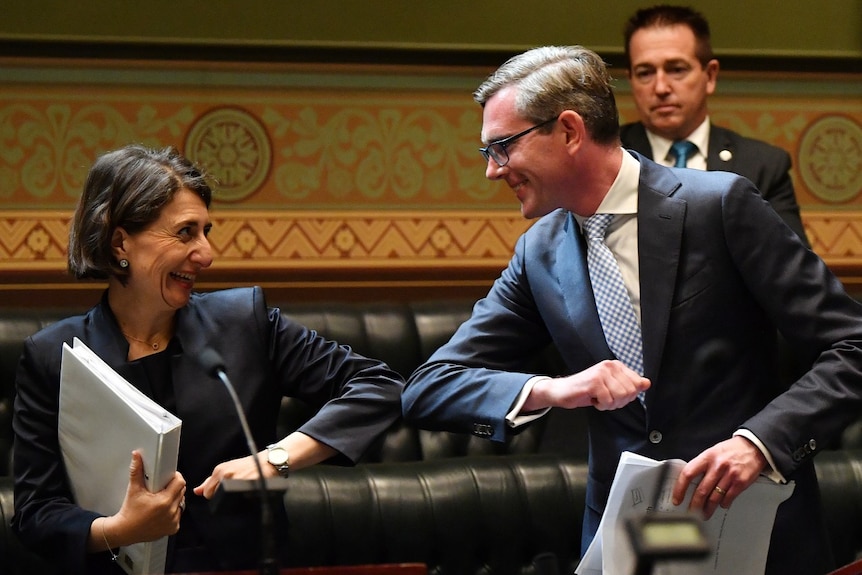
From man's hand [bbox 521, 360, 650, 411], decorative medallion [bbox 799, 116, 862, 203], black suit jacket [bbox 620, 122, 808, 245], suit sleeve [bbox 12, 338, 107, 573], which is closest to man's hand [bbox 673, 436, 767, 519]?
man's hand [bbox 521, 360, 650, 411]

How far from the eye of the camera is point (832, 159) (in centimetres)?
482

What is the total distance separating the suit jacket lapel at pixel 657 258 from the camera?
2303 millimetres

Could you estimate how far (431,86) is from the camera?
457 centimetres

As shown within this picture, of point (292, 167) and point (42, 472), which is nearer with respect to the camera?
point (42, 472)

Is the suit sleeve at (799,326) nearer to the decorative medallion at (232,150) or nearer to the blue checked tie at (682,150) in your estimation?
the blue checked tie at (682,150)

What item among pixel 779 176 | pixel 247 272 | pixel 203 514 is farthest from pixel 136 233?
pixel 779 176

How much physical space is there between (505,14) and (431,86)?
14.8 inches

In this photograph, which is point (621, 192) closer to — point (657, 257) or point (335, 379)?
point (657, 257)

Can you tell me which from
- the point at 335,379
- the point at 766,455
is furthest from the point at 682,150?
the point at 766,455

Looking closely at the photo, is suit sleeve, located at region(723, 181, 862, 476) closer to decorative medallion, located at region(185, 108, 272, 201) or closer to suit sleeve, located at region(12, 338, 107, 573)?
suit sleeve, located at region(12, 338, 107, 573)

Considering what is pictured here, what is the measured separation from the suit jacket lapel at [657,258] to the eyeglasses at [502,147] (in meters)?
0.23

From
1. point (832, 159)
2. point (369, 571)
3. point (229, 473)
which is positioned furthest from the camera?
point (832, 159)

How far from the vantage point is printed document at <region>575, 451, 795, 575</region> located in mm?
2121

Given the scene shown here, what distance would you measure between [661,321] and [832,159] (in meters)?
2.79
